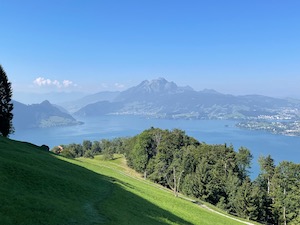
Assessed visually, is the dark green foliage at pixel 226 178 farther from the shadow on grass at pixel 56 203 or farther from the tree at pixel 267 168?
the shadow on grass at pixel 56 203

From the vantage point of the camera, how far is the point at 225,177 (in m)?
72.7

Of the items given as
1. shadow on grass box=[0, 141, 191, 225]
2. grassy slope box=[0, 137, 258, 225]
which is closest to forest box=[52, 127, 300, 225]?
grassy slope box=[0, 137, 258, 225]

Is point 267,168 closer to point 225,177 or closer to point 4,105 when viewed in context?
point 225,177

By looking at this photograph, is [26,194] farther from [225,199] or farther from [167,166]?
[167,166]

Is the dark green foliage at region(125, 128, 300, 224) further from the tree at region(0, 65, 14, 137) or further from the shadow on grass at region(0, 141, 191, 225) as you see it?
the tree at region(0, 65, 14, 137)

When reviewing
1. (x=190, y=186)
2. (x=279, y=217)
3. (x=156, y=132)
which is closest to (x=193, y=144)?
(x=156, y=132)

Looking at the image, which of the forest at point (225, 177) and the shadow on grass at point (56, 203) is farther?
the forest at point (225, 177)

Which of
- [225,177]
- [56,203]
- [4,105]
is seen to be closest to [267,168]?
[225,177]

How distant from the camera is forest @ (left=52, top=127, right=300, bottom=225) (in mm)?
61062

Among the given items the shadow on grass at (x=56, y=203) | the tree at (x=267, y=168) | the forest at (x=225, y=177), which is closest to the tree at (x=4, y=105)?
the forest at (x=225, y=177)

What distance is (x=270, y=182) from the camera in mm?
71750

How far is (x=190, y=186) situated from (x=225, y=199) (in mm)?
9694

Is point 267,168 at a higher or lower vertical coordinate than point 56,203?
lower

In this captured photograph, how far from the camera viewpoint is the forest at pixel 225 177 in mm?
61062
